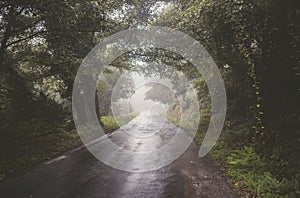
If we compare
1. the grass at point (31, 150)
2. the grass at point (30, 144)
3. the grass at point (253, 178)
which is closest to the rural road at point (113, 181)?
the grass at point (253, 178)

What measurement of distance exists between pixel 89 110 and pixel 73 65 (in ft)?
33.4

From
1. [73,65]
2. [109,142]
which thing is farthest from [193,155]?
[73,65]

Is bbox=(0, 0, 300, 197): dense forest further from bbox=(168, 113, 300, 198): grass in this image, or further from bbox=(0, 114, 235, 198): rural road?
bbox=(0, 114, 235, 198): rural road

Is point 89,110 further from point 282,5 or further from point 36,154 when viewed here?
point 282,5

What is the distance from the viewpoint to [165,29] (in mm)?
16141

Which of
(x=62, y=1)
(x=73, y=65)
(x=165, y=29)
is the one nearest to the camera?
(x=62, y=1)

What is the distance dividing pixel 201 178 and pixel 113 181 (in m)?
2.79

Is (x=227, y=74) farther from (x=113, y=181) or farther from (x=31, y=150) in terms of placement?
(x=31, y=150)

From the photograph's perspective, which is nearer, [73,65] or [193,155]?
[193,155]

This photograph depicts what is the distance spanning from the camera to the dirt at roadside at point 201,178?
7367mm

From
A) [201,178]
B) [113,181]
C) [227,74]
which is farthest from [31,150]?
[227,74]

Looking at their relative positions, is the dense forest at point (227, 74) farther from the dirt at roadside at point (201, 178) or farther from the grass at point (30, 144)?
the dirt at roadside at point (201, 178)

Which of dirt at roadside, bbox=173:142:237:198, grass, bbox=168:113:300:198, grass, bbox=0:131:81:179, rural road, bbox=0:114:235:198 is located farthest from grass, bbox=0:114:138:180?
grass, bbox=168:113:300:198

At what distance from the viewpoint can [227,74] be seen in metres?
15.8
